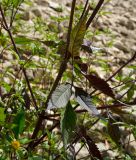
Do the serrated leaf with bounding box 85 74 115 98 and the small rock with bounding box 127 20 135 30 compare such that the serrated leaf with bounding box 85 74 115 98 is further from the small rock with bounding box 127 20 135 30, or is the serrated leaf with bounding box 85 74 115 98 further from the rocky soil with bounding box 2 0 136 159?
the small rock with bounding box 127 20 135 30

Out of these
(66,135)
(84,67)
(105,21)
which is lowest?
(105,21)

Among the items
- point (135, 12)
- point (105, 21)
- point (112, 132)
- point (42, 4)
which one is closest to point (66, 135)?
point (112, 132)

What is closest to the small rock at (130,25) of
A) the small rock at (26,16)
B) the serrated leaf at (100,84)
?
the small rock at (26,16)

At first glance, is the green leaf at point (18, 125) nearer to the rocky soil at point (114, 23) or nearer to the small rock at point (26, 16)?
the rocky soil at point (114, 23)

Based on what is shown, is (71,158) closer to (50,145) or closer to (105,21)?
(50,145)

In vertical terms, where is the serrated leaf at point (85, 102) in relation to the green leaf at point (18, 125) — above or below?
above

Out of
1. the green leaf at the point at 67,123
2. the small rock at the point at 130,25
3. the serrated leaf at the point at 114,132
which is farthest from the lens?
the small rock at the point at 130,25

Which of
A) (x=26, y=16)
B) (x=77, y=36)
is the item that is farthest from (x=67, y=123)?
(x=26, y=16)
